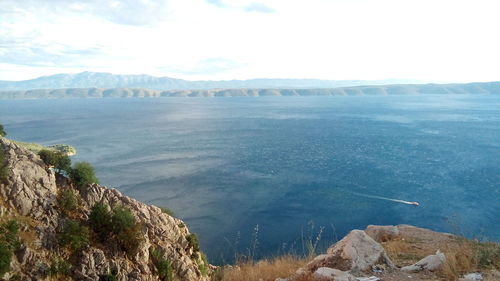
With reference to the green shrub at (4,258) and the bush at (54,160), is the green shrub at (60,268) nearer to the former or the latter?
the green shrub at (4,258)

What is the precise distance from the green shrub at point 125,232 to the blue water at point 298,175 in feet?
74.3

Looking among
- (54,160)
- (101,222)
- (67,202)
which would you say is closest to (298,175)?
(54,160)

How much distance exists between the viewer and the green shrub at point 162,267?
1825 centimetres

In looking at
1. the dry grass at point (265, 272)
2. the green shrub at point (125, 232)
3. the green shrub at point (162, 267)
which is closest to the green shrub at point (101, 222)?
the green shrub at point (125, 232)

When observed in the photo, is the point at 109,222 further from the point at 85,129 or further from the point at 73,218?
the point at 85,129

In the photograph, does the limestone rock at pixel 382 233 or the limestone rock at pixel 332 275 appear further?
the limestone rock at pixel 382 233

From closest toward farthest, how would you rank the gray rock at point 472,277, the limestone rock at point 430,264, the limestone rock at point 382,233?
the gray rock at point 472,277
the limestone rock at point 430,264
the limestone rock at point 382,233

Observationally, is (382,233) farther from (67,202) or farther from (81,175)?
(67,202)

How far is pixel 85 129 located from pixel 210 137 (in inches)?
2015

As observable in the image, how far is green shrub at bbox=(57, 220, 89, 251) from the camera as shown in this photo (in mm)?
15469

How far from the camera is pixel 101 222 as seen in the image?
56.2ft

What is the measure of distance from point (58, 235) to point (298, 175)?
→ 55845mm

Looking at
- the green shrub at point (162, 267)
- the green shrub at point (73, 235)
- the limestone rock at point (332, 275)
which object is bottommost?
the green shrub at point (162, 267)

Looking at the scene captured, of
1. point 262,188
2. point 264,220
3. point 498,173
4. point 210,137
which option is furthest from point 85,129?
point 498,173
